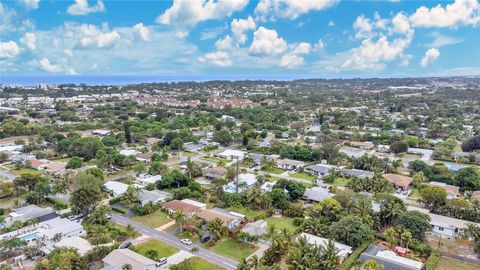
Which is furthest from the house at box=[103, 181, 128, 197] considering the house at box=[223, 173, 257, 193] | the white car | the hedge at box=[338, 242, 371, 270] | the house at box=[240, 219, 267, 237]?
the hedge at box=[338, 242, 371, 270]

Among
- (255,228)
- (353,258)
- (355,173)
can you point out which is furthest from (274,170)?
(353,258)

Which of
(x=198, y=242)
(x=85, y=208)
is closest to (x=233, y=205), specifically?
(x=198, y=242)

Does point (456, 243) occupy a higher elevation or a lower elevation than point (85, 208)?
lower

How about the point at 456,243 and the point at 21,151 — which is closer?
the point at 456,243

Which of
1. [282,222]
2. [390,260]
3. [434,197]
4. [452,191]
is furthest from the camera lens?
[452,191]

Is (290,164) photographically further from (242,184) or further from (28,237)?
(28,237)

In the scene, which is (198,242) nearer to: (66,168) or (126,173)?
(126,173)
